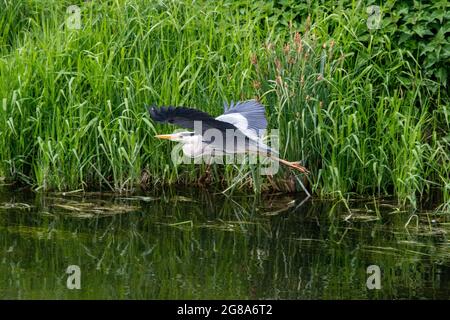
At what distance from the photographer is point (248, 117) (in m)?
7.11

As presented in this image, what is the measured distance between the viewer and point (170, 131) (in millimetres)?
7840

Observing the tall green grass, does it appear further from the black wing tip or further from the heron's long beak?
→ the black wing tip

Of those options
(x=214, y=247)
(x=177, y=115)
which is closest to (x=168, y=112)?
(x=177, y=115)

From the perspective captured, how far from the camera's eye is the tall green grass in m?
7.69

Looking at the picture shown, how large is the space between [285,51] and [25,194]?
7.31ft

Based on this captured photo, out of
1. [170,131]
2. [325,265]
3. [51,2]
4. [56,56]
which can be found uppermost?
[51,2]

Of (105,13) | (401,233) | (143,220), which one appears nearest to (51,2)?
(105,13)

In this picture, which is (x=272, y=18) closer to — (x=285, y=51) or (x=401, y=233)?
(x=285, y=51)

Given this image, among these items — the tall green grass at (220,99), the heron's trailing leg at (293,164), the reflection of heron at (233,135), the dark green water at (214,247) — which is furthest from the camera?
the tall green grass at (220,99)

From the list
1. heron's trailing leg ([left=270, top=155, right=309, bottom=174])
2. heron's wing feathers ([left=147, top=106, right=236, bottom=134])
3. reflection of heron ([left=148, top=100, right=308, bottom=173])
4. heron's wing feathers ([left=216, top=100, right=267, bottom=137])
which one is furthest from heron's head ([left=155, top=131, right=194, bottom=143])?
heron's wing feathers ([left=147, top=106, right=236, bottom=134])

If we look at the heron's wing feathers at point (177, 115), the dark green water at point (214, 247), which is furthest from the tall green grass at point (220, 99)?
the heron's wing feathers at point (177, 115)

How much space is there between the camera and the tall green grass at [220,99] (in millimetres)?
7688

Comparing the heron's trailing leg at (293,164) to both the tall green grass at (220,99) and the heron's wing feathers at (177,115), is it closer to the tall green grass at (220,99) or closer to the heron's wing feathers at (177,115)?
the tall green grass at (220,99)

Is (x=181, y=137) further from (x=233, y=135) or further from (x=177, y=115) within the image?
(x=177, y=115)
